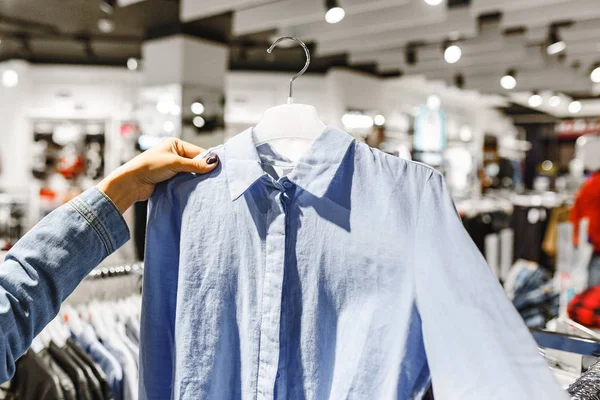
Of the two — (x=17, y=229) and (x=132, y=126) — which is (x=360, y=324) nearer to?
(x=17, y=229)

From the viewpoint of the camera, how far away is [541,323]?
2.58 metres

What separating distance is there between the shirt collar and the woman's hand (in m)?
0.06

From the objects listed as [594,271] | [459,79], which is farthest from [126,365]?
[459,79]

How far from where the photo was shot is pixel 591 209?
4156 millimetres

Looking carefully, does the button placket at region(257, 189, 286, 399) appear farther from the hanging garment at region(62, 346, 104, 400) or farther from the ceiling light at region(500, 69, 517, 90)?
the ceiling light at region(500, 69, 517, 90)

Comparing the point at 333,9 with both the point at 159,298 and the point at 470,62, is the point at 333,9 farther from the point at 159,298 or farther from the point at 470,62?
the point at 159,298

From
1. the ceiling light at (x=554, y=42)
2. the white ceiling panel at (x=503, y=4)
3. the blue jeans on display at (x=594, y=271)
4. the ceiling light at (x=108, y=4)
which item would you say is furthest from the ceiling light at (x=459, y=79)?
the ceiling light at (x=108, y=4)

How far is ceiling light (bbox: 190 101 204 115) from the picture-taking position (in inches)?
210

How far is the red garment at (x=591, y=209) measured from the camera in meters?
4.03

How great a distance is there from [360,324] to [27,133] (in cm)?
862

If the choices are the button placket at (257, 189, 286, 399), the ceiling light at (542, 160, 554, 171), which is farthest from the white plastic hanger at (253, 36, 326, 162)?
the ceiling light at (542, 160, 554, 171)

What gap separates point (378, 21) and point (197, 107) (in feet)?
6.67

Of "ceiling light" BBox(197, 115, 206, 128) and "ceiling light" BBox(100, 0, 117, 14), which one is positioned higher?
"ceiling light" BBox(100, 0, 117, 14)

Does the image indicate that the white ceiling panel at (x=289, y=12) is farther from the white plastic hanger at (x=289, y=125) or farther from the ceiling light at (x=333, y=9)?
the white plastic hanger at (x=289, y=125)
